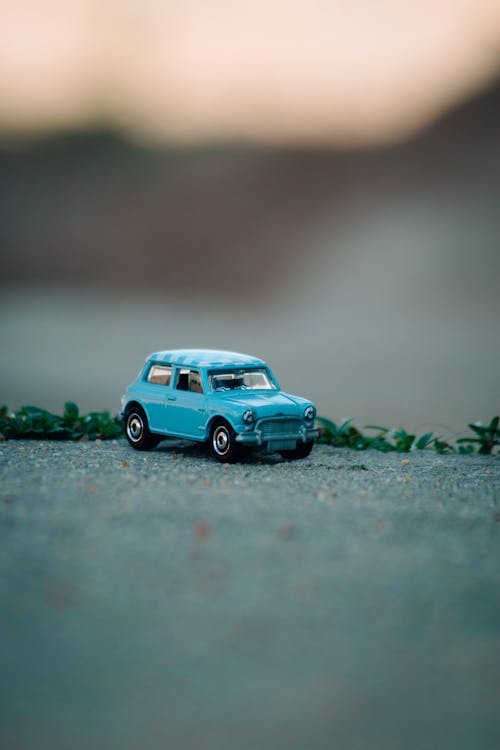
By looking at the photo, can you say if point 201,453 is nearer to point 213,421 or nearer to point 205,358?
point 213,421

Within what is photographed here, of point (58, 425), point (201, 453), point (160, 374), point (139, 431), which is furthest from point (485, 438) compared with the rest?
point (58, 425)

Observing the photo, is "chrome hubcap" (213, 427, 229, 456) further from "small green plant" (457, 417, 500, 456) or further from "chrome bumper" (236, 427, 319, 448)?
"small green plant" (457, 417, 500, 456)

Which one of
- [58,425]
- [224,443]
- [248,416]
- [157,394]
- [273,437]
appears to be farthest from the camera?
[58,425]

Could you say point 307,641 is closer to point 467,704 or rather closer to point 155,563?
point 467,704

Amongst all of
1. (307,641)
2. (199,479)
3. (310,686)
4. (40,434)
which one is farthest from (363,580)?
(40,434)

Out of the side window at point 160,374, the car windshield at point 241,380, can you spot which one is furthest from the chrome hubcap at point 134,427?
the car windshield at point 241,380

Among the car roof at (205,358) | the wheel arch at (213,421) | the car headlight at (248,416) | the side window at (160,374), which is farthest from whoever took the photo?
the side window at (160,374)

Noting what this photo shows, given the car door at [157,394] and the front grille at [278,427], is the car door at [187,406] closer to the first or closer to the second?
the car door at [157,394]

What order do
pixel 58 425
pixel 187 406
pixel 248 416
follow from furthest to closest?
pixel 58 425, pixel 187 406, pixel 248 416
